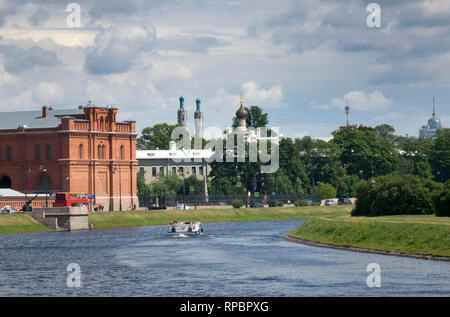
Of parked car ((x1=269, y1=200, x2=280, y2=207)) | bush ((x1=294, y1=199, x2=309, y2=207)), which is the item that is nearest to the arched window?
parked car ((x1=269, y1=200, x2=280, y2=207))

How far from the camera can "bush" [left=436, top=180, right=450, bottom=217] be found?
8344 cm

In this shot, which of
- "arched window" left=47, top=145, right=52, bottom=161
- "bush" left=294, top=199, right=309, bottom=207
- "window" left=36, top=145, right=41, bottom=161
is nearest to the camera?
"arched window" left=47, top=145, right=52, bottom=161

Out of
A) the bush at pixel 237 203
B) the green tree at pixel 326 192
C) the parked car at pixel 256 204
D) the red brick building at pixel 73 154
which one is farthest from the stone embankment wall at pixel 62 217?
the green tree at pixel 326 192

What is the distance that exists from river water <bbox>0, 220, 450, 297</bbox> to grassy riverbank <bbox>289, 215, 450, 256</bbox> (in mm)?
2307

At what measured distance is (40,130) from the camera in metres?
148

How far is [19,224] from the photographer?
361 ft

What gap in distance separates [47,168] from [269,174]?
52.1 metres

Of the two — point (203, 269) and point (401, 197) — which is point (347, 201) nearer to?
point (401, 197)

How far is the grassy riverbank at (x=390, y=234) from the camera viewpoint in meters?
69.5

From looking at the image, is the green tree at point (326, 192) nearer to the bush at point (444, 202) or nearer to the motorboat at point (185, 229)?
the motorboat at point (185, 229)

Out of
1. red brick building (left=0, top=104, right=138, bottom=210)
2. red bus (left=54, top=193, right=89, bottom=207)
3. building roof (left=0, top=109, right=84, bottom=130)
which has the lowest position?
red bus (left=54, top=193, right=89, bottom=207)

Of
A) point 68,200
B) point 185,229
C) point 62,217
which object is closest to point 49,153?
point 68,200

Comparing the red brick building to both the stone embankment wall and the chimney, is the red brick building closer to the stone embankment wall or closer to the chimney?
the chimney
